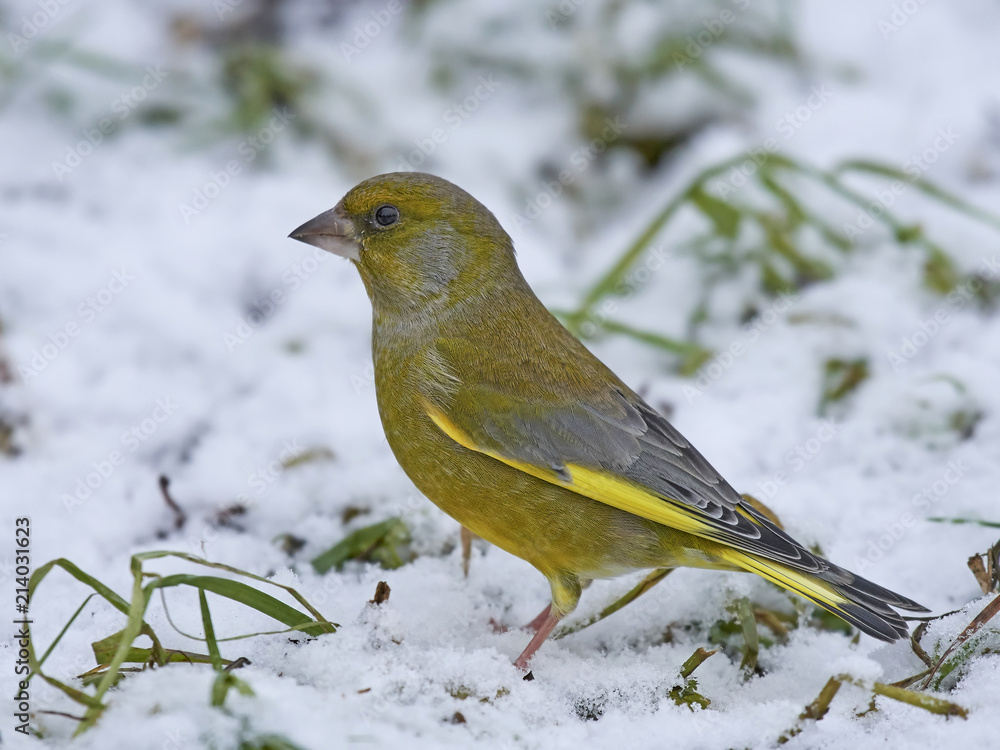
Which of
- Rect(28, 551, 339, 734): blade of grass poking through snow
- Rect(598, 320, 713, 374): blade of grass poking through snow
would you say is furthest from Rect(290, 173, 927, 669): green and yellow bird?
Rect(598, 320, 713, 374): blade of grass poking through snow

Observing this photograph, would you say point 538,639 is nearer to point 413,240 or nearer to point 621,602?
point 621,602

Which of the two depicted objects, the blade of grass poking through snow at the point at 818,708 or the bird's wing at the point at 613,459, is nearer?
the blade of grass poking through snow at the point at 818,708

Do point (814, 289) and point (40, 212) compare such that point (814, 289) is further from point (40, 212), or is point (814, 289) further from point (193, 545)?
point (40, 212)

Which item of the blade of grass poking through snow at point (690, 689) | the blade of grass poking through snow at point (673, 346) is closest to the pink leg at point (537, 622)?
the blade of grass poking through snow at point (690, 689)

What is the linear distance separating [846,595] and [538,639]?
0.84 meters

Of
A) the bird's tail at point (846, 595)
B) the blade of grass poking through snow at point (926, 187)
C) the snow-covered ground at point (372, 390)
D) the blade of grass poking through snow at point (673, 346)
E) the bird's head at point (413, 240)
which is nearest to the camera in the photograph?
the snow-covered ground at point (372, 390)

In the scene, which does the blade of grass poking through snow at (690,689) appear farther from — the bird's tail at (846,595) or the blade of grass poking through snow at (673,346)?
the blade of grass poking through snow at (673,346)

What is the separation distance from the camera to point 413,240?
3.42 meters

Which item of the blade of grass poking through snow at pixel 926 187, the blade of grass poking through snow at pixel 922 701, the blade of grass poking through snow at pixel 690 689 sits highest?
the blade of grass poking through snow at pixel 926 187

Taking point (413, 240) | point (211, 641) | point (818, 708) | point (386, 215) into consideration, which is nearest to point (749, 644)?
point (818, 708)

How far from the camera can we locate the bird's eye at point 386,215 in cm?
341

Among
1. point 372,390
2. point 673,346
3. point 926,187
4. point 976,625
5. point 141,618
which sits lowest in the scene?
point 141,618

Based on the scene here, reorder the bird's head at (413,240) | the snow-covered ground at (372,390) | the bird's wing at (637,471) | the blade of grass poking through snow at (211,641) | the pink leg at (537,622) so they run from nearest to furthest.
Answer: the blade of grass poking through snow at (211,641)
the snow-covered ground at (372,390)
the bird's wing at (637,471)
the pink leg at (537,622)
the bird's head at (413,240)

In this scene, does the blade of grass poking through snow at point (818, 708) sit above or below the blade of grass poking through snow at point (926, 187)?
below
